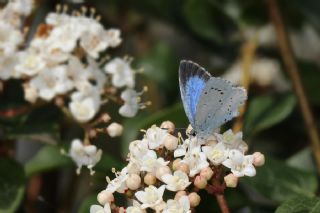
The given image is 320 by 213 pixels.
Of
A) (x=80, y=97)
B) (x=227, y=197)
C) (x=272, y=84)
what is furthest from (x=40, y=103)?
(x=272, y=84)

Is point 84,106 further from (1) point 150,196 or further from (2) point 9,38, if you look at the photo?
(1) point 150,196

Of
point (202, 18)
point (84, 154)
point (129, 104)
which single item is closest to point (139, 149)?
point (84, 154)

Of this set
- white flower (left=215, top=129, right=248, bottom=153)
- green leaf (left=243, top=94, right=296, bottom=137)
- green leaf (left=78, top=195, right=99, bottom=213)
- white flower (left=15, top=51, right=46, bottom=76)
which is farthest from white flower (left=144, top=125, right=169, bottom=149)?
green leaf (left=243, top=94, right=296, bottom=137)

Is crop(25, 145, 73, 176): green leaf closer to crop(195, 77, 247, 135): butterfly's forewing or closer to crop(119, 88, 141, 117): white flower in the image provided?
crop(119, 88, 141, 117): white flower

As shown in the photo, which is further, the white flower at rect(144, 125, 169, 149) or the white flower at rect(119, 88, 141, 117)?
the white flower at rect(119, 88, 141, 117)

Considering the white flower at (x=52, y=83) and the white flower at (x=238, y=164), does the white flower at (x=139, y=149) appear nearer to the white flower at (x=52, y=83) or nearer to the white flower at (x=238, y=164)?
the white flower at (x=238, y=164)

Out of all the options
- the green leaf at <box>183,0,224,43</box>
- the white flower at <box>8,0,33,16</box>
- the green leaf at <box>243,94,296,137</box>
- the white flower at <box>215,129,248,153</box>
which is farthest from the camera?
the green leaf at <box>183,0,224,43</box>
